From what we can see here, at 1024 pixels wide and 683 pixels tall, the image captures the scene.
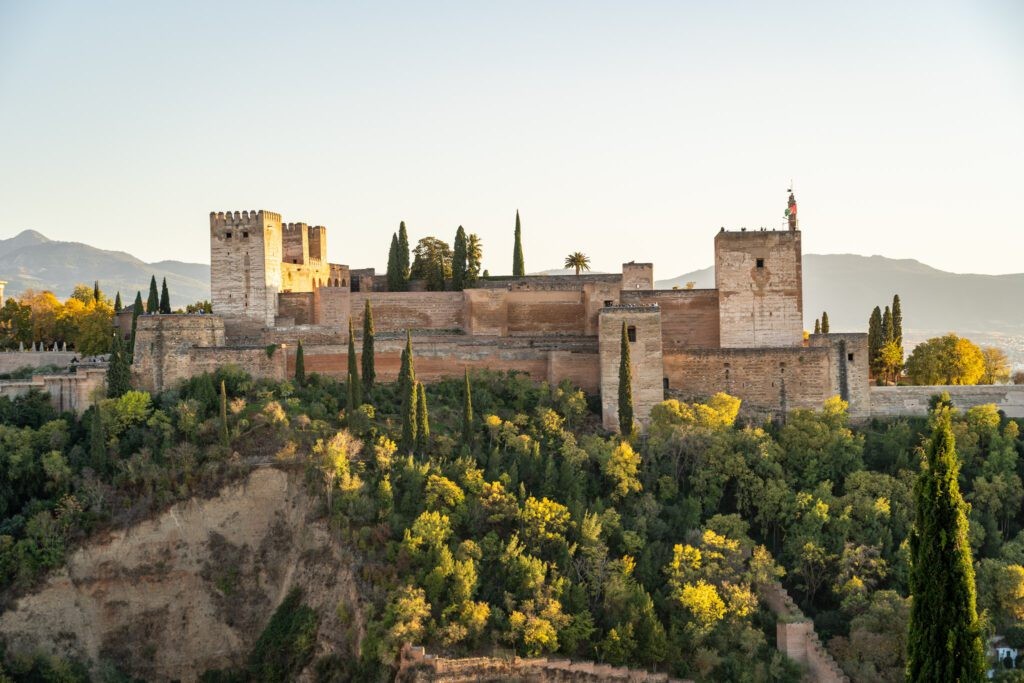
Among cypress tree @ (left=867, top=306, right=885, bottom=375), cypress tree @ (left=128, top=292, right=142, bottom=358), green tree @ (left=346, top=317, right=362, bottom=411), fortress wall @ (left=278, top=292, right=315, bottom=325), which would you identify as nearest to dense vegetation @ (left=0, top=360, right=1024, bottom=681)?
green tree @ (left=346, top=317, right=362, bottom=411)

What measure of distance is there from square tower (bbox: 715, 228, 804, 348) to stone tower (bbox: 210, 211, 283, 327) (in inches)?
539

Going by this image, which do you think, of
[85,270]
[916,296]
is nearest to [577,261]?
[916,296]

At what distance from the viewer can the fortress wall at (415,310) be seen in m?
35.2

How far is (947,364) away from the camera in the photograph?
114 ft

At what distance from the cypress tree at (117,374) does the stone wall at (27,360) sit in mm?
5672

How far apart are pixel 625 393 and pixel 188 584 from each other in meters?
11.8

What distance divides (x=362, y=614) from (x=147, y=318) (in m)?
12.2

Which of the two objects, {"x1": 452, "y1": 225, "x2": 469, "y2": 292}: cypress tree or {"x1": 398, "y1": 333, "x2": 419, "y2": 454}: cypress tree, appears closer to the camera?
{"x1": 398, "y1": 333, "x2": 419, "y2": 454}: cypress tree

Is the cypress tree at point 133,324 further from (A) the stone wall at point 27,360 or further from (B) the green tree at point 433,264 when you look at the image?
(B) the green tree at point 433,264

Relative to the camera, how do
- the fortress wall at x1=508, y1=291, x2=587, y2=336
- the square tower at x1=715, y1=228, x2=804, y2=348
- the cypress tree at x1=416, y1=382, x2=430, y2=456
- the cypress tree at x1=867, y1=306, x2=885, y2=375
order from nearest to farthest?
the cypress tree at x1=416, y1=382, x2=430, y2=456 → the square tower at x1=715, y1=228, x2=804, y2=348 → the fortress wall at x1=508, y1=291, x2=587, y2=336 → the cypress tree at x1=867, y1=306, x2=885, y2=375

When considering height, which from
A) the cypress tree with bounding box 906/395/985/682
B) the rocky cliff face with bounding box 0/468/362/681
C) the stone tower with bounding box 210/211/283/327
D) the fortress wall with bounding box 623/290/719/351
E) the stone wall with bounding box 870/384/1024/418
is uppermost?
the stone tower with bounding box 210/211/283/327

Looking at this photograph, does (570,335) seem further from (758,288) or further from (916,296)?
(916,296)

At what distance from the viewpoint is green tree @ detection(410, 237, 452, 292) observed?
125 feet

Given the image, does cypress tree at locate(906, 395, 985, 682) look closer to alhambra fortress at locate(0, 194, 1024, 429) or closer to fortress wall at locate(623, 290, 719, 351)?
alhambra fortress at locate(0, 194, 1024, 429)
